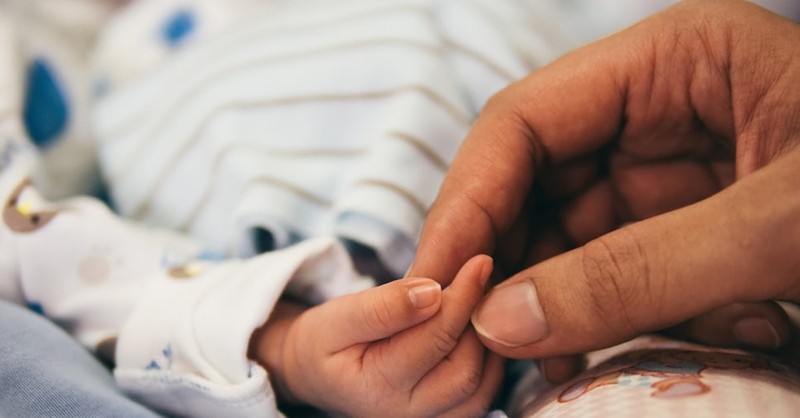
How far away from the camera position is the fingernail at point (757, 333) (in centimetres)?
50

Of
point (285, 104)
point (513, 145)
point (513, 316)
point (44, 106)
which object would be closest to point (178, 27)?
point (44, 106)

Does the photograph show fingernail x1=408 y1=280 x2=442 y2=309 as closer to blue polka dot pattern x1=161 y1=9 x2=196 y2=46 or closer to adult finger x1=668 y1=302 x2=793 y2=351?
adult finger x1=668 y1=302 x2=793 y2=351

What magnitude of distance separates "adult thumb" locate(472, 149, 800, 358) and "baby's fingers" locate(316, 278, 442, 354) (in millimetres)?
53

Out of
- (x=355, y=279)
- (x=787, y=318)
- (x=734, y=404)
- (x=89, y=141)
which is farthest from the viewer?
(x=89, y=141)

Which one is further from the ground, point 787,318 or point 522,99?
point 522,99

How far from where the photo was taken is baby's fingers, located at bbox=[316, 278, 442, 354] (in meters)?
0.45

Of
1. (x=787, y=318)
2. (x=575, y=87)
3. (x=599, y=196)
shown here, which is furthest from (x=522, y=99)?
(x=787, y=318)

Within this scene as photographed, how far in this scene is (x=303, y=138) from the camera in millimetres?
738

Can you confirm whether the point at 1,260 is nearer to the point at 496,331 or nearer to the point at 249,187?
the point at 249,187

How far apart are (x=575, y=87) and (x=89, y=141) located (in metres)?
0.68

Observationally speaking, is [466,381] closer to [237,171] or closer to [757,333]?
[757,333]

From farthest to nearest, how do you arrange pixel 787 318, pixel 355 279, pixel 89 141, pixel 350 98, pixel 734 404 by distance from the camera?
pixel 89 141, pixel 350 98, pixel 355 279, pixel 787 318, pixel 734 404

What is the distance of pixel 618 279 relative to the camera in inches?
16.0

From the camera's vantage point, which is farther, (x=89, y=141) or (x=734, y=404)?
(x=89, y=141)
